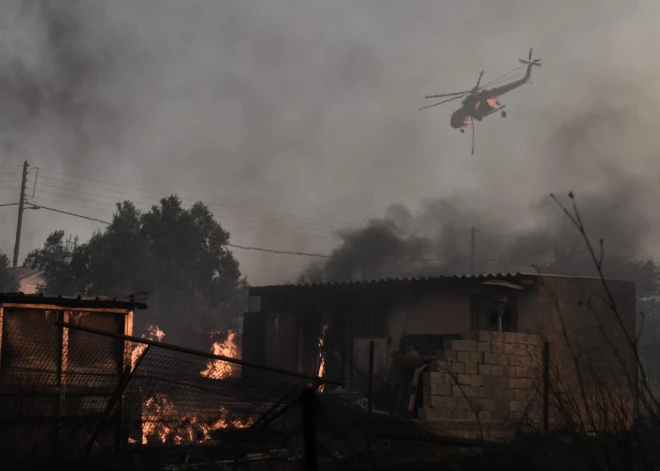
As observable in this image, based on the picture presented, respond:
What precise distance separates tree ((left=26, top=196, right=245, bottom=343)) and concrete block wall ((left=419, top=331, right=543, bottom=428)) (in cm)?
2659

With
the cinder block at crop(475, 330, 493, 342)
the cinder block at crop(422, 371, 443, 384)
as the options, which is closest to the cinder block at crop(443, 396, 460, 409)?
the cinder block at crop(422, 371, 443, 384)

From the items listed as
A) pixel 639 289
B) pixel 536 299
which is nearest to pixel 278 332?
pixel 536 299

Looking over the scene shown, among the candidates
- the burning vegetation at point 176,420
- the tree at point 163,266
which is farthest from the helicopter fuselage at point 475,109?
the burning vegetation at point 176,420

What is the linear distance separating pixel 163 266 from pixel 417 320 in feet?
83.9

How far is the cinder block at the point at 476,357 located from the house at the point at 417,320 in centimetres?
46

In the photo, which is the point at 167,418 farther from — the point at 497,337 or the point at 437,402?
the point at 497,337

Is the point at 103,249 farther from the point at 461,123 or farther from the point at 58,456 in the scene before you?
the point at 58,456

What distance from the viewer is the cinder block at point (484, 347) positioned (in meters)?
14.3

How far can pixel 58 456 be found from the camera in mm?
8750

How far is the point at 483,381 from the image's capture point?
46.6 feet

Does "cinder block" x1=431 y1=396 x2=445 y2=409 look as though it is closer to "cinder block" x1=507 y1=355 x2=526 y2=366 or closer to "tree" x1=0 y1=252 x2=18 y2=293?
"cinder block" x1=507 y1=355 x2=526 y2=366

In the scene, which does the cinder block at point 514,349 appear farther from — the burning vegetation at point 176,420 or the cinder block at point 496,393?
the burning vegetation at point 176,420

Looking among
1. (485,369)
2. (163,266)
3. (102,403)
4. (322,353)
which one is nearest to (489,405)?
(485,369)

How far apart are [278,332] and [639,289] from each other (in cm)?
3021
